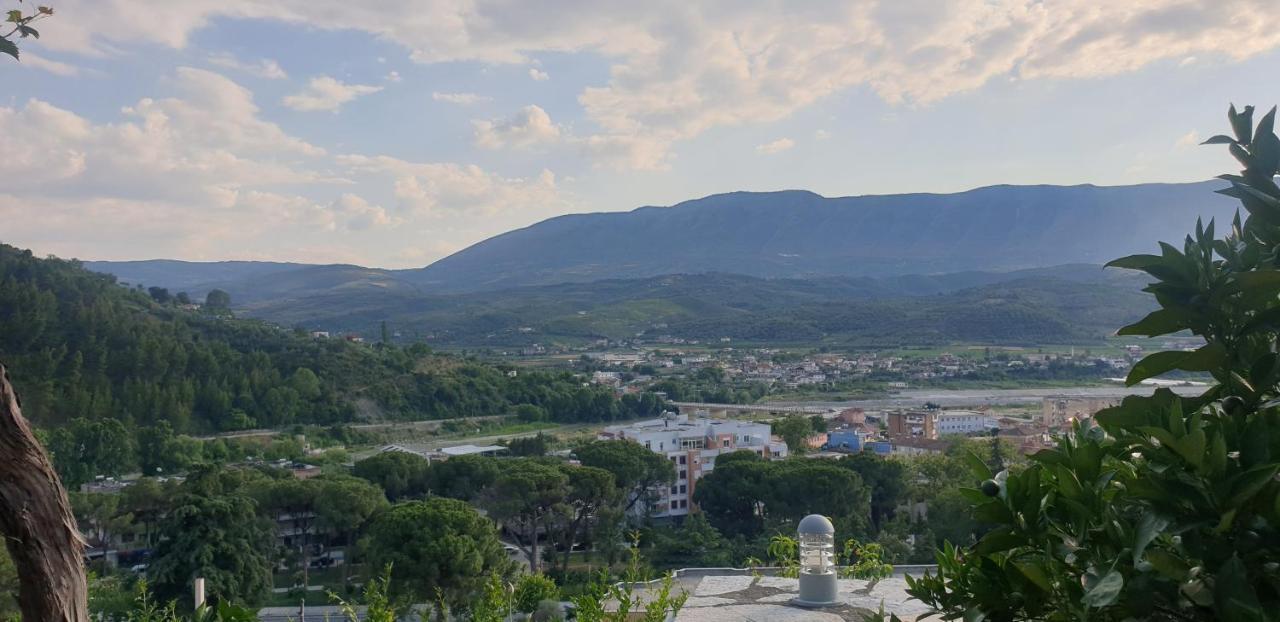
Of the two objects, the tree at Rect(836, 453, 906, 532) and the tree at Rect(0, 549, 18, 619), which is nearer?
→ the tree at Rect(0, 549, 18, 619)

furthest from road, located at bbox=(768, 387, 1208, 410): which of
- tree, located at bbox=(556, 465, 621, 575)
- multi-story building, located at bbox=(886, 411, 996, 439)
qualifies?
tree, located at bbox=(556, 465, 621, 575)

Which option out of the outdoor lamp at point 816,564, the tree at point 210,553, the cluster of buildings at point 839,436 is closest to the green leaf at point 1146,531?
the outdoor lamp at point 816,564

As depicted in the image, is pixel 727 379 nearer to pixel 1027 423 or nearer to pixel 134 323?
pixel 1027 423

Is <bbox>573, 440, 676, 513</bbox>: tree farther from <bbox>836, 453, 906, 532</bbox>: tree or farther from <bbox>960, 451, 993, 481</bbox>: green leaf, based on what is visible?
<bbox>960, 451, 993, 481</bbox>: green leaf

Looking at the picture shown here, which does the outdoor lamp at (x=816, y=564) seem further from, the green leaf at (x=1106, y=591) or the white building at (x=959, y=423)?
the white building at (x=959, y=423)

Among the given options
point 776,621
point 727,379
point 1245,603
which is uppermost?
point 1245,603

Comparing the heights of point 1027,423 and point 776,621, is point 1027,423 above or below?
below

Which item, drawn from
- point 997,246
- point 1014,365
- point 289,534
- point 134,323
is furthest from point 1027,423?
point 997,246
